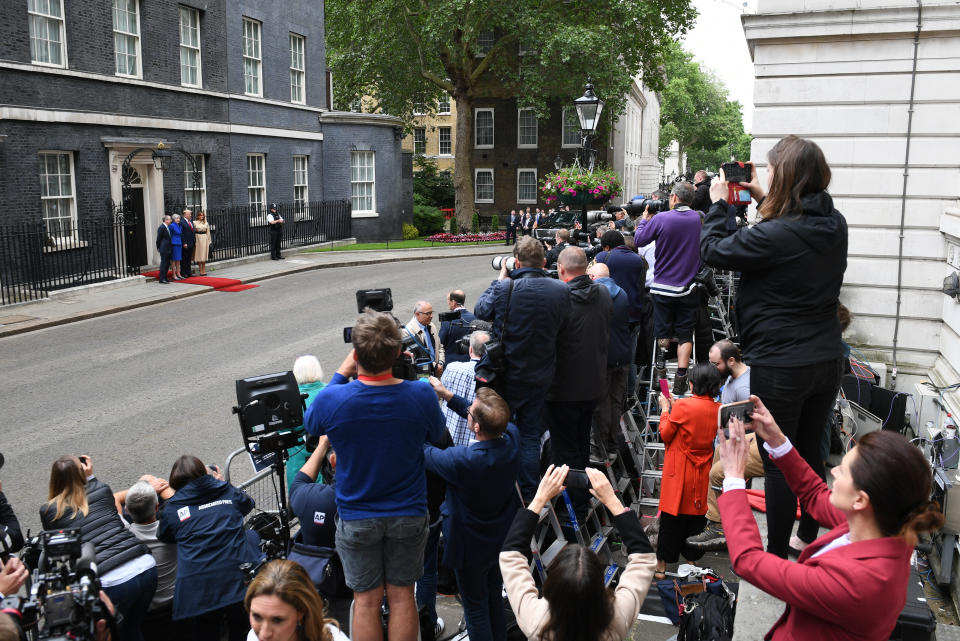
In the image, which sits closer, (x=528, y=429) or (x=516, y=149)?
(x=528, y=429)

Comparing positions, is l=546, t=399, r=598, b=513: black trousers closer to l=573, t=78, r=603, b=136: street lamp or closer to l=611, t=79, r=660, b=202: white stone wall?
l=573, t=78, r=603, b=136: street lamp

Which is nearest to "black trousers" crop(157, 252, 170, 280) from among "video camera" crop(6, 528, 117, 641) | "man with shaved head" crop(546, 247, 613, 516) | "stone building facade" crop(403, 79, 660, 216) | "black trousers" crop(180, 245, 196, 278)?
"black trousers" crop(180, 245, 196, 278)

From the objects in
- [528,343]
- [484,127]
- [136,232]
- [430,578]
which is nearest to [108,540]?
[430,578]

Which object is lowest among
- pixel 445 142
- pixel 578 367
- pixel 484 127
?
pixel 578 367

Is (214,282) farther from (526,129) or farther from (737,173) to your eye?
(526,129)

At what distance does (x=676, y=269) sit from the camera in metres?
8.89

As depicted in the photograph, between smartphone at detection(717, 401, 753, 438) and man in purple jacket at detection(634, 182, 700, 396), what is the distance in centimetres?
510

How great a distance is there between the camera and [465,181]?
1630 inches

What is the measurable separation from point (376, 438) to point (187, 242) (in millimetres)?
19668

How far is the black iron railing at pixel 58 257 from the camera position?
18.6 m

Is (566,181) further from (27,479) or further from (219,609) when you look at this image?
(219,609)

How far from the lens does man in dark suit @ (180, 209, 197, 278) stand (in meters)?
21.9

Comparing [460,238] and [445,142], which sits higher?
[445,142]

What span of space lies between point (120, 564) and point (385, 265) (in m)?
23.4
